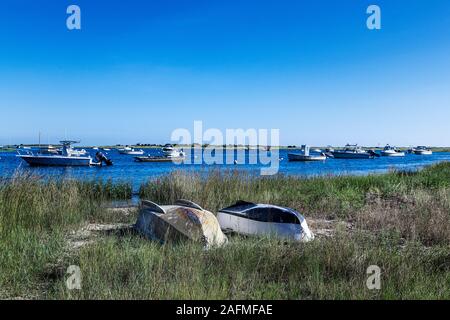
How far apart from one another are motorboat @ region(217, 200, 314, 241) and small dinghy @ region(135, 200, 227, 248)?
3.14ft

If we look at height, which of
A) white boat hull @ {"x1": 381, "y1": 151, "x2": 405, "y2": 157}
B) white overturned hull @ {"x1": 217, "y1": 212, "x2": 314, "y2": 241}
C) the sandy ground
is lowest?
white boat hull @ {"x1": 381, "y1": 151, "x2": 405, "y2": 157}

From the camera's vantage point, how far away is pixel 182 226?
23.4ft

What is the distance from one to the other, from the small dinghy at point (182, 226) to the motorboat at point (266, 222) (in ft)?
3.14

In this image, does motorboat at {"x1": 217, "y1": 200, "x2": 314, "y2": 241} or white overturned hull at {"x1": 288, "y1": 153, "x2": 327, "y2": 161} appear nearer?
motorboat at {"x1": 217, "y1": 200, "x2": 314, "y2": 241}

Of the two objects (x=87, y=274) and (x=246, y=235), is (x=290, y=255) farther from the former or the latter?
(x=87, y=274)

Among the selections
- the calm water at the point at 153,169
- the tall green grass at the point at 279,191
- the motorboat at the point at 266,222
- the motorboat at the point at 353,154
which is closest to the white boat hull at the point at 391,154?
the motorboat at the point at 353,154

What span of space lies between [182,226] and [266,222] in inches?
74.1

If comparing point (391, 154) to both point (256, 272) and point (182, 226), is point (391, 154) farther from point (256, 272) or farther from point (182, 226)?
point (256, 272)

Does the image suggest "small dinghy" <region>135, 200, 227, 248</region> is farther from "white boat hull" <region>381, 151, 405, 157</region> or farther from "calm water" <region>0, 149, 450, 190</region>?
"white boat hull" <region>381, 151, 405, 157</region>

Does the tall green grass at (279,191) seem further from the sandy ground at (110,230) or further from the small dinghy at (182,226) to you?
the small dinghy at (182,226)

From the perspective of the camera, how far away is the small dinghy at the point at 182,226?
22.9 ft

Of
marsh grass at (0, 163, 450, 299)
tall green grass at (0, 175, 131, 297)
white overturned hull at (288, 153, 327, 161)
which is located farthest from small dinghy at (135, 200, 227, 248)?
white overturned hull at (288, 153, 327, 161)

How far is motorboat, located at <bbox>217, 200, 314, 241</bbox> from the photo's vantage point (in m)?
7.70
